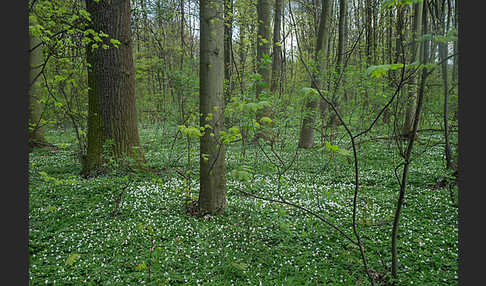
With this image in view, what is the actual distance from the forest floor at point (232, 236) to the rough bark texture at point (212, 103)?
1.04ft

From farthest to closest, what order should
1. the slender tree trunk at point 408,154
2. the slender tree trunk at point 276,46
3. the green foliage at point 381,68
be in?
the slender tree trunk at point 276,46
the slender tree trunk at point 408,154
the green foliage at point 381,68

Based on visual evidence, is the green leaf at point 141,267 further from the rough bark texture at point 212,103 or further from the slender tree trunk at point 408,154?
the slender tree trunk at point 408,154

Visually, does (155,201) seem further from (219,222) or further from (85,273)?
(85,273)

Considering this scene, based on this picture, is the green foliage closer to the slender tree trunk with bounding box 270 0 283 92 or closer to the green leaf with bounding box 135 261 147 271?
the green leaf with bounding box 135 261 147 271

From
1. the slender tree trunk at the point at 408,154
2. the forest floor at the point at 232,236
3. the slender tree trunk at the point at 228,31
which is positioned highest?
the slender tree trunk at the point at 228,31

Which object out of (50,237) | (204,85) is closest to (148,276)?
(50,237)

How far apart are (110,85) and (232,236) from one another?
443 centimetres

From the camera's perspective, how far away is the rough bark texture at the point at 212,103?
3.78 meters

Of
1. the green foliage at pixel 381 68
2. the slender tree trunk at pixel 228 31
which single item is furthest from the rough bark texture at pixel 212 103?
the green foliage at pixel 381 68

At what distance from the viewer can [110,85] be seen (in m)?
5.71

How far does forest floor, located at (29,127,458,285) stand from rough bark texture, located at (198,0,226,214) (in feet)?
1.04

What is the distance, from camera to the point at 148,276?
111 inches

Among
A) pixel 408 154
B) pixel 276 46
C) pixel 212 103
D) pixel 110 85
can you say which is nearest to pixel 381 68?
pixel 408 154

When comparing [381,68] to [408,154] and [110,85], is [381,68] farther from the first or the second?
[110,85]
